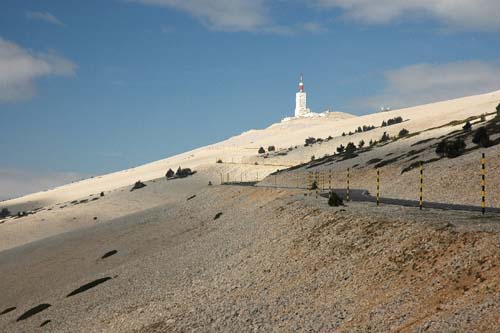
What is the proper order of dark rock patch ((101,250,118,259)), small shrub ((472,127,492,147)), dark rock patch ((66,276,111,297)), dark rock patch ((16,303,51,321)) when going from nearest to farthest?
dark rock patch ((16,303,51,321)) → dark rock patch ((66,276,111,297)) → dark rock patch ((101,250,118,259)) → small shrub ((472,127,492,147))

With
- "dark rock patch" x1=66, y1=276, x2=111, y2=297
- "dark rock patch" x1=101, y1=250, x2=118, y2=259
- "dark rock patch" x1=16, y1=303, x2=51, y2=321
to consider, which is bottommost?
"dark rock patch" x1=16, y1=303, x2=51, y2=321

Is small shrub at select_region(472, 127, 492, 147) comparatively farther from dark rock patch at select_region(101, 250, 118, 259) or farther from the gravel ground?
dark rock patch at select_region(101, 250, 118, 259)

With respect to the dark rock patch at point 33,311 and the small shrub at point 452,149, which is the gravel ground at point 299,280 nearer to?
the dark rock patch at point 33,311

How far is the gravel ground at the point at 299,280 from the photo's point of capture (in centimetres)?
1126

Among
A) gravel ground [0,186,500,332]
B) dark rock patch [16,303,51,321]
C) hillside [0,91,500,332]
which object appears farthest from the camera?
dark rock patch [16,303,51,321]

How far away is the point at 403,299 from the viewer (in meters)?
11.7

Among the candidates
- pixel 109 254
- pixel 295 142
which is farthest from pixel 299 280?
pixel 295 142

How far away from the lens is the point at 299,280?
52.6 feet

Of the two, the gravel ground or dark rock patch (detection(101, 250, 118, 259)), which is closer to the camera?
the gravel ground

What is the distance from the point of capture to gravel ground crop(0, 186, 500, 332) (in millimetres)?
11258


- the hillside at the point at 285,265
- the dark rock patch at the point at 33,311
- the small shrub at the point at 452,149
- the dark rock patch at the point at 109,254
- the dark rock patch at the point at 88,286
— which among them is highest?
the small shrub at the point at 452,149

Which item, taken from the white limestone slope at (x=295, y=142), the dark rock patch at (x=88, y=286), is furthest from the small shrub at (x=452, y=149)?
the white limestone slope at (x=295, y=142)

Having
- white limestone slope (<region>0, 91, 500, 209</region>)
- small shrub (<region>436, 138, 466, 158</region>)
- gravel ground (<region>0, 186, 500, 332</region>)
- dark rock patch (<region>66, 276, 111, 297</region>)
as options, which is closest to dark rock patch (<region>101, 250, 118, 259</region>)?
gravel ground (<region>0, 186, 500, 332</region>)

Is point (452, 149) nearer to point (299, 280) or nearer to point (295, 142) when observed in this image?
point (299, 280)
